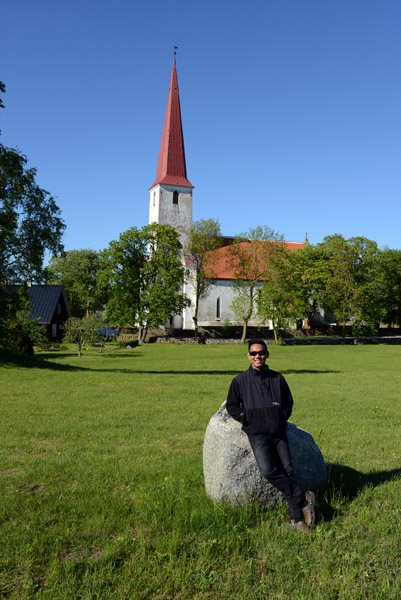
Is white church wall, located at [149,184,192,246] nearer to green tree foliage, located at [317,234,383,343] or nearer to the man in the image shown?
green tree foliage, located at [317,234,383,343]

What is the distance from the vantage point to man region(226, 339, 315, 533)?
5602mm

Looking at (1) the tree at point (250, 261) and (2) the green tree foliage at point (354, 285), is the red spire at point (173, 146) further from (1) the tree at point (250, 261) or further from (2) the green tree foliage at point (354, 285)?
(2) the green tree foliage at point (354, 285)

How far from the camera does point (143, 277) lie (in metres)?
57.2

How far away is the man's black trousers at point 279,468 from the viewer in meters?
5.59

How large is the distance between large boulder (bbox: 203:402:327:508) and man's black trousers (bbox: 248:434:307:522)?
23 cm

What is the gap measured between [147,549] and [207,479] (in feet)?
4.71

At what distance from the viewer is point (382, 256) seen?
75.2m

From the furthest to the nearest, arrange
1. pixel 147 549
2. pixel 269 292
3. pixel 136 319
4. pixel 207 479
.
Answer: pixel 269 292 < pixel 136 319 < pixel 207 479 < pixel 147 549

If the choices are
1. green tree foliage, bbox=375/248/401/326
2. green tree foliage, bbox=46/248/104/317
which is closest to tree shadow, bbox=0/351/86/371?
green tree foliage, bbox=375/248/401/326

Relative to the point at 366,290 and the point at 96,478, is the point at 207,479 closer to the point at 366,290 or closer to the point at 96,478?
the point at 96,478

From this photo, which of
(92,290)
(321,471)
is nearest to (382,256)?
(92,290)

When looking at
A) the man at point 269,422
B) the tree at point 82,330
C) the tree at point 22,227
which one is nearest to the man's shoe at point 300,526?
the man at point 269,422

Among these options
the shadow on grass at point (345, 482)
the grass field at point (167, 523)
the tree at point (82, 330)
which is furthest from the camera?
the tree at point (82, 330)

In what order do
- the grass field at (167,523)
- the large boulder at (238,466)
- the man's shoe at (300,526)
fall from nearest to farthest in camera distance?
1. the grass field at (167,523)
2. the man's shoe at (300,526)
3. the large boulder at (238,466)
